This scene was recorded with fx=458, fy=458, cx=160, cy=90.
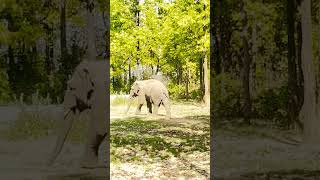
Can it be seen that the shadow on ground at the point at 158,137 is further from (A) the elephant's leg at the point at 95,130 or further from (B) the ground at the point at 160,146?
(A) the elephant's leg at the point at 95,130

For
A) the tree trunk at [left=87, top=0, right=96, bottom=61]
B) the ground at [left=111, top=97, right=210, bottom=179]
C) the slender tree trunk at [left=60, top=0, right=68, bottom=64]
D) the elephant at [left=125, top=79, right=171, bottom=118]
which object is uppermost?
the slender tree trunk at [left=60, top=0, right=68, bottom=64]

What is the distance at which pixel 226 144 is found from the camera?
980 centimetres

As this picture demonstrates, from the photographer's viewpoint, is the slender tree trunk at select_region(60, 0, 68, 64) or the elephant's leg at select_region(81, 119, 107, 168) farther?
the slender tree trunk at select_region(60, 0, 68, 64)

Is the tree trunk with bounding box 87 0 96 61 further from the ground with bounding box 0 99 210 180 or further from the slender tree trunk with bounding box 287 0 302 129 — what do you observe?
the slender tree trunk with bounding box 287 0 302 129

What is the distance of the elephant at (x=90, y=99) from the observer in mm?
6215

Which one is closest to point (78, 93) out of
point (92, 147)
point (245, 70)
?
point (92, 147)

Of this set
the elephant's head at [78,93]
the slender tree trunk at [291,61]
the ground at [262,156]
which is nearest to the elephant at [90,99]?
the elephant's head at [78,93]

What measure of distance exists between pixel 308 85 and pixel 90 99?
15.3 ft

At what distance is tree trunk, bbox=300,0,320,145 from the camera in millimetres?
8812

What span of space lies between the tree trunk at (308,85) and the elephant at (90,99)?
14.0ft

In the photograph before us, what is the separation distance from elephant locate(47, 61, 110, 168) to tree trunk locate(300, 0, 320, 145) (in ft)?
14.0

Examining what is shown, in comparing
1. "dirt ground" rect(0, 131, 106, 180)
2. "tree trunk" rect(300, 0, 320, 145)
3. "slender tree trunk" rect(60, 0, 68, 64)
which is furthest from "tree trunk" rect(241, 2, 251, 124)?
"dirt ground" rect(0, 131, 106, 180)

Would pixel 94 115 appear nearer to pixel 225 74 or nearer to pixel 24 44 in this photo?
pixel 24 44

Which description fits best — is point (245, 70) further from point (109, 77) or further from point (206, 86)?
point (109, 77)
